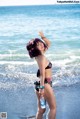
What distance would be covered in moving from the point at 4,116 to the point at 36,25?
109 cm

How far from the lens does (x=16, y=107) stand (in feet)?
14.3

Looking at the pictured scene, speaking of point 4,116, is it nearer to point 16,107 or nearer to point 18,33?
point 16,107

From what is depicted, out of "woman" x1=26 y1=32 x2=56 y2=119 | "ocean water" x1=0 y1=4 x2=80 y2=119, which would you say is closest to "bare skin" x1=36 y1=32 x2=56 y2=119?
"woman" x1=26 y1=32 x2=56 y2=119

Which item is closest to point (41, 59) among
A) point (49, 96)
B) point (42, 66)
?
point (42, 66)

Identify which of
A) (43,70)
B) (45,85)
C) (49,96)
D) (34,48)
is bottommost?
(49,96)

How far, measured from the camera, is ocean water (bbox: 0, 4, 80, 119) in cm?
427

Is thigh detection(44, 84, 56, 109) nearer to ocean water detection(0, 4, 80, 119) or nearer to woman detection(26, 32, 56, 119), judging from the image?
woman detection(26, 32, 56, 119)

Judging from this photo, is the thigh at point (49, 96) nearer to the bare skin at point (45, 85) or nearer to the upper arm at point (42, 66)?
the bare skin at point (45, 85)

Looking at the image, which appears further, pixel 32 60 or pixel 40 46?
pixel 32 60

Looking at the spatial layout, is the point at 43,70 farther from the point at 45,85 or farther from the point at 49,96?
the point at 49,96

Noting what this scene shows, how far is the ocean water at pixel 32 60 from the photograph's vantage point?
427 cm

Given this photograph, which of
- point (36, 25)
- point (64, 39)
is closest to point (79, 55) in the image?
point (64, 39)

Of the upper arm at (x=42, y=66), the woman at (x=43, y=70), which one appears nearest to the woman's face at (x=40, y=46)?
A: the woman at (x=43, y=70)

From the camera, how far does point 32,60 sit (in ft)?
14.1
